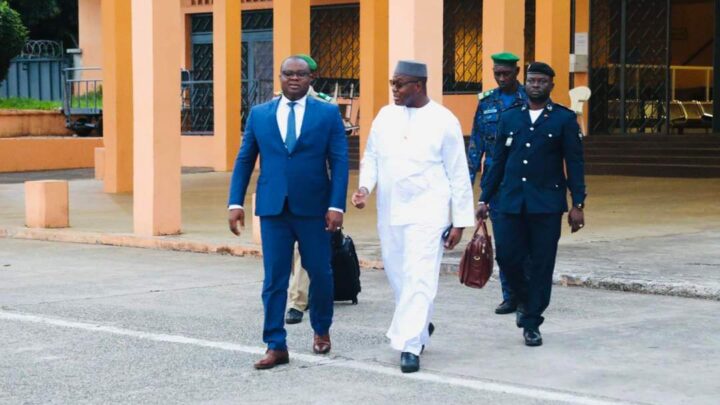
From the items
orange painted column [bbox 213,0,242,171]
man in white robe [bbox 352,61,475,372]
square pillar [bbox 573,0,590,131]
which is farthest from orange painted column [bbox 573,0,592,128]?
man in white robe [bbox 352,61,475,372]

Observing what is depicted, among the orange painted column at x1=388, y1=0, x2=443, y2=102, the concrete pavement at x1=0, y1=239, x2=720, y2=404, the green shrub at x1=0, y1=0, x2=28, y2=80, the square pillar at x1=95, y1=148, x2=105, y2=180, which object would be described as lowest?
the concrete pavement at x1=0, y1=239, x2=720, y2=404

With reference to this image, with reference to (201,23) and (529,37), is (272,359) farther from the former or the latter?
(201,23)

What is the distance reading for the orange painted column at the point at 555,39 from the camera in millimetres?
23703

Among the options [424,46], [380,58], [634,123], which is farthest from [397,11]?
[634,123]

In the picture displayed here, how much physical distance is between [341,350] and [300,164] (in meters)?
1.23

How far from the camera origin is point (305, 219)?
315 inches

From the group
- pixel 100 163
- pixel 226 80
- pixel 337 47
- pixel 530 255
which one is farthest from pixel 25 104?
pixel 530 255

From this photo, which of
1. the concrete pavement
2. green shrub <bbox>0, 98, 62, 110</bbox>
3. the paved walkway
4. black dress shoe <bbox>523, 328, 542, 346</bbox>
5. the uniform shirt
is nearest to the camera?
the concrete pavement

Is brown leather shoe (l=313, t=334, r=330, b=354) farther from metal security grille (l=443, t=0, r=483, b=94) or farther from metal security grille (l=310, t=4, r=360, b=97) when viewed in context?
metal security grille (l=310, t=4, r=360, b=97)

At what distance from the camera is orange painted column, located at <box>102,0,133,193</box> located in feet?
74.4

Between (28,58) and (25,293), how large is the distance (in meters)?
24.1

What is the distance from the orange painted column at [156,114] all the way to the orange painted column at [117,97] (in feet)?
24.1

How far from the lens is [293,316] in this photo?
9578 mm

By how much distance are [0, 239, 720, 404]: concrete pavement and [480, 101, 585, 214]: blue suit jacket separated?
2.94 ft
